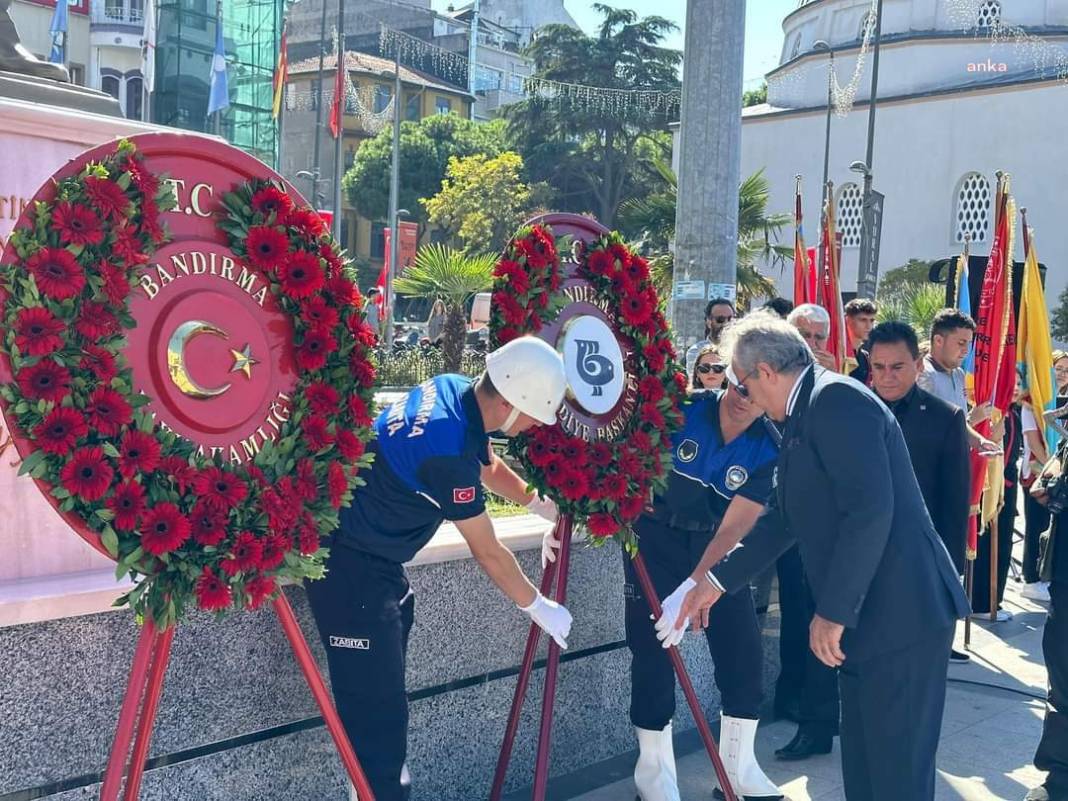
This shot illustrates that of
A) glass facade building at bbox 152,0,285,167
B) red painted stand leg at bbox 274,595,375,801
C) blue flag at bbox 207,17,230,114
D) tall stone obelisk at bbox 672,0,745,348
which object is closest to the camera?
red painted stand leg at bbox 274,595,375,801

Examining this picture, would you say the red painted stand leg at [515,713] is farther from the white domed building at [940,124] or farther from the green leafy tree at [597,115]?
the green leafy tree at [597,115]

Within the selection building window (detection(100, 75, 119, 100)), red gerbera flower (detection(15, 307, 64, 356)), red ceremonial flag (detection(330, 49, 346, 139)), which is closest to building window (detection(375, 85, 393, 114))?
building window (detection(100, 75, 119, 100))

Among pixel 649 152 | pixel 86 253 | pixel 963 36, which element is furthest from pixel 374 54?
pixel 86 253

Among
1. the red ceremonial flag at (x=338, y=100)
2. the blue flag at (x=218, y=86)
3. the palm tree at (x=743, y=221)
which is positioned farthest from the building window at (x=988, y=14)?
the palm tree at (x=743, y=221)

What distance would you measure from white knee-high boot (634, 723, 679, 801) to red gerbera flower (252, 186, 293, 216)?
2.65 meters

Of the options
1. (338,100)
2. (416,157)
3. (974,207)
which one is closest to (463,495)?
(338,100)

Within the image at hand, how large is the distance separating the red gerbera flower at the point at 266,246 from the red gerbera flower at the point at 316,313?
5.8 inches

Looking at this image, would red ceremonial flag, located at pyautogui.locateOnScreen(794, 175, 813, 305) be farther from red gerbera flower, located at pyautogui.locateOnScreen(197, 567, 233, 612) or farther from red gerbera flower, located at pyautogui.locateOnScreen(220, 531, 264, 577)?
red gerbera flower, located at pyautogui.locateOnScreen(197, 567, 233, 612)

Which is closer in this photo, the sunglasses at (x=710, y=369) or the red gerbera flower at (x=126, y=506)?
the red gerbera flower at (x=126, y=506)

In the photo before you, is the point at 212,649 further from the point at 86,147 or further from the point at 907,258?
the point at 907,258

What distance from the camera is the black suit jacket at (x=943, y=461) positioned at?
18.6ft

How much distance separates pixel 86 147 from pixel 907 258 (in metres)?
48.5

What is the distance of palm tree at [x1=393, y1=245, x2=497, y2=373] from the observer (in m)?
15.8

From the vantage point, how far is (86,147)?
4.04 m
